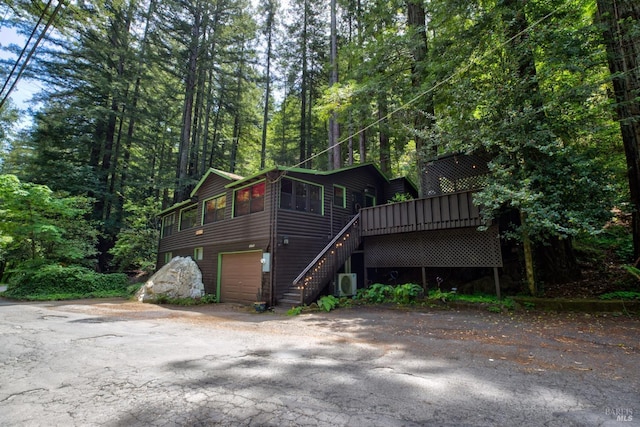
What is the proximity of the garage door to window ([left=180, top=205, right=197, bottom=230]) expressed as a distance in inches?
174

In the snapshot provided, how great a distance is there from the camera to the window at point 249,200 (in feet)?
37.6

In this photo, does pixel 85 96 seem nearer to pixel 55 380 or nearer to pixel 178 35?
pixel 178 35

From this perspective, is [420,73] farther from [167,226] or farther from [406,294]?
[167,226]

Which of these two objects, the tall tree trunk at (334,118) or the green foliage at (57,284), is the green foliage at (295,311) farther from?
the green foliage at (57,284)

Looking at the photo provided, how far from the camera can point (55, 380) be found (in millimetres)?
3113

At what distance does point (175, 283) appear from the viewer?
1270 cm

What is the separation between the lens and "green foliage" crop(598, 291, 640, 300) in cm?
633

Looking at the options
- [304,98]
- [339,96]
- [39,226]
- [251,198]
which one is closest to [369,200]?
[339,96]

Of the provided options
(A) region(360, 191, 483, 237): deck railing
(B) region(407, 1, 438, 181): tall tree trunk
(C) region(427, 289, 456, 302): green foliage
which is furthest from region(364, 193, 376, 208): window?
(C) region(427, 289, 456, 302): green foliage

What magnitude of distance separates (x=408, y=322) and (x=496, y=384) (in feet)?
12.1

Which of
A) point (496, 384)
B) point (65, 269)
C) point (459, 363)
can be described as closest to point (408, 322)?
point (459, 363)

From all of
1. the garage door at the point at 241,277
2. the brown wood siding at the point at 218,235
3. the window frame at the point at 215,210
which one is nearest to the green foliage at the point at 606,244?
the brown wood siding at the point at 218,235

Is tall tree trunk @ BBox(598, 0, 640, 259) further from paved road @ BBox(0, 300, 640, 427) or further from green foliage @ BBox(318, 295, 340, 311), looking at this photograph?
green foliage @ BBox(318, 295, 340, 311)

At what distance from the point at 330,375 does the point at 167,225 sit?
730 inches
